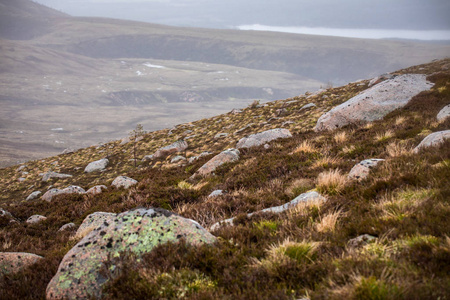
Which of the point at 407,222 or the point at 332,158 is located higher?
the point at 407,222

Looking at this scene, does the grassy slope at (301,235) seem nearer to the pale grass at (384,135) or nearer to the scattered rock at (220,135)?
the pale grass at (384,135)

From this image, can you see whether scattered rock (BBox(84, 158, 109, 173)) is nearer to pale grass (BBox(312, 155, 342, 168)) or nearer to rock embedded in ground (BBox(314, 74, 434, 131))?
rock embedded in ground (BBox(314, 74, 434, 131))

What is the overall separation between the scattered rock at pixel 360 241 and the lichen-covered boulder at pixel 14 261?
5391 mm

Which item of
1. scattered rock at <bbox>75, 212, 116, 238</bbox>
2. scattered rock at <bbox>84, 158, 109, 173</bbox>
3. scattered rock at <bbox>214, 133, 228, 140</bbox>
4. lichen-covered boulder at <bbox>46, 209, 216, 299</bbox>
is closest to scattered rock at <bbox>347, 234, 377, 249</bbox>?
lichen-covered boulder at <bbox>46, 209, 216, 299</bbox>

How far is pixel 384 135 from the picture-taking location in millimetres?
10742

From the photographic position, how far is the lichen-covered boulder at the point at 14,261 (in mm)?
5074

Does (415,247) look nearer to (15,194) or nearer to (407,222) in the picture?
(407,222)

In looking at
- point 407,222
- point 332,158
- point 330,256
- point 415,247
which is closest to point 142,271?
point 330,256

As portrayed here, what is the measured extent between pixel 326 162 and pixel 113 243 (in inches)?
262

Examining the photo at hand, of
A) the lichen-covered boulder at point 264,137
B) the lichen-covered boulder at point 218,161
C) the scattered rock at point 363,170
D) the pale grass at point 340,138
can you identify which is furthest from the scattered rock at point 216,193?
the lichen-covered boulder at point 264,137

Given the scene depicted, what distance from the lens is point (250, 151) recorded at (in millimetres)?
13781

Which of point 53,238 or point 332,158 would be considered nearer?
point 53,238

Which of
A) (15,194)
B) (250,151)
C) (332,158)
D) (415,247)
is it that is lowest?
(15,194)

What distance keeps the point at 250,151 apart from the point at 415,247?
10366 millimetres
